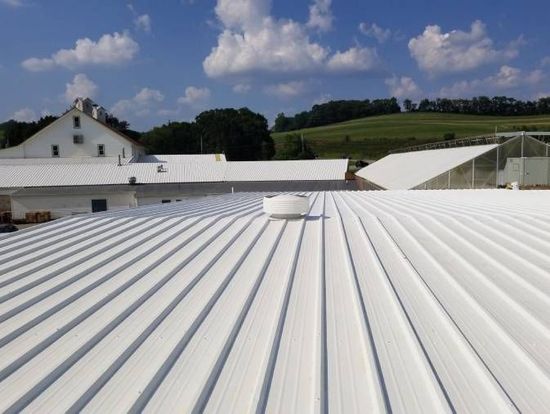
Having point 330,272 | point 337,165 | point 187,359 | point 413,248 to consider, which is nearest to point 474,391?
point 187,359

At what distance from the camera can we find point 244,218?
834 centimetres

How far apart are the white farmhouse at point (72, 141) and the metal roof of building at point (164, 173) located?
10579 mm

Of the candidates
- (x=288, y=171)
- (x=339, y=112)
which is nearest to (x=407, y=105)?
(x=339, y=112)

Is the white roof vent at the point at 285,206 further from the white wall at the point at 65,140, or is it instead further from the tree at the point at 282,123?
the tree at the point at 282,123

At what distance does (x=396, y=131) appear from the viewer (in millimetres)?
99062

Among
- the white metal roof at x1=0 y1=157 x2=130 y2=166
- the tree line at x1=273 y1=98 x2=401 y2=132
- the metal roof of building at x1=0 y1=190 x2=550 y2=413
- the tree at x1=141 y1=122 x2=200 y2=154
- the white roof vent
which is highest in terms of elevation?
the tree line at x1=273 y1=98 x2=401 y2=132

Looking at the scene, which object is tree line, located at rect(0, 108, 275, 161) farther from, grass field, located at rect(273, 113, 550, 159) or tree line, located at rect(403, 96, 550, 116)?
tree line, located at rect(403, 96, 550, 116)

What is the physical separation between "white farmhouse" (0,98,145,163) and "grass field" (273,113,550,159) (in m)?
43.8

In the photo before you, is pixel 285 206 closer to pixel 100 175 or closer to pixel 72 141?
pixel 100 175

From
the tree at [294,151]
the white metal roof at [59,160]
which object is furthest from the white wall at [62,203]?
the tree at [294,151]

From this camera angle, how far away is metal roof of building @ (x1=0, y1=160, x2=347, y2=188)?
128ft

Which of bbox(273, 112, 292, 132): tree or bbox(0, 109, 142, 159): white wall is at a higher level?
bbox(273, 112, 292, 132): tree

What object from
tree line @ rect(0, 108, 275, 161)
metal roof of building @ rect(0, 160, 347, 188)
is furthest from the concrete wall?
tree line @ rect(0, 108, 275, 161)

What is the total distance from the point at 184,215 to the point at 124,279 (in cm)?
378
